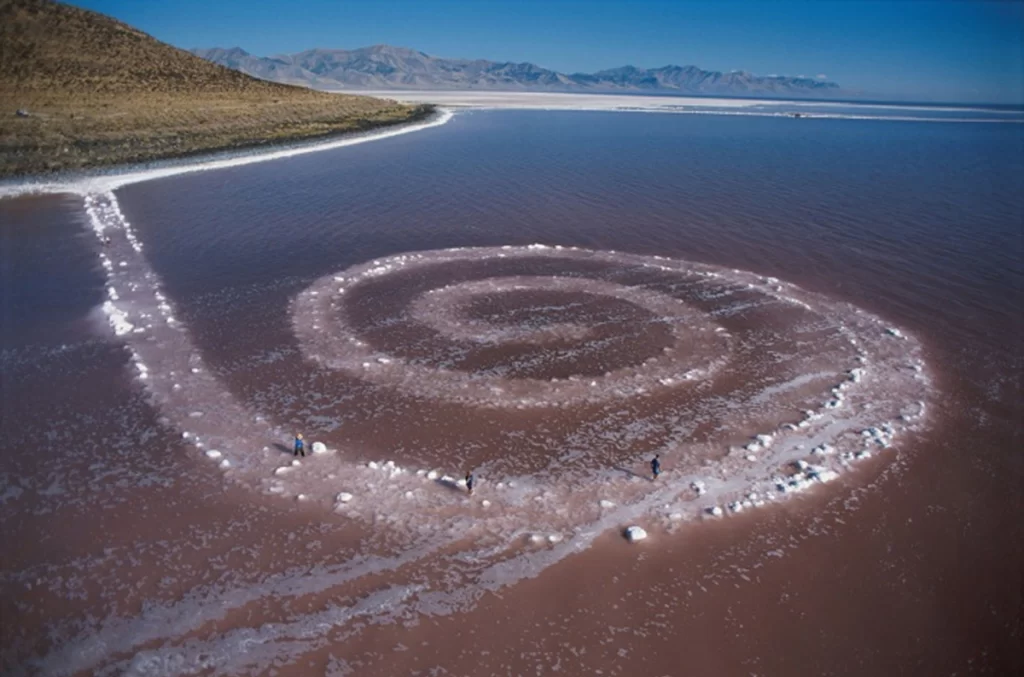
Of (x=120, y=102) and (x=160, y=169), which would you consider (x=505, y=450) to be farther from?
(x=120, y=102)

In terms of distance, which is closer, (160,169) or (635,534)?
(635,534)

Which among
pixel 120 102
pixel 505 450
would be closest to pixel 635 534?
pixel 505 450

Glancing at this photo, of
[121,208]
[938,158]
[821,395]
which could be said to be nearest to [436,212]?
[121,208]

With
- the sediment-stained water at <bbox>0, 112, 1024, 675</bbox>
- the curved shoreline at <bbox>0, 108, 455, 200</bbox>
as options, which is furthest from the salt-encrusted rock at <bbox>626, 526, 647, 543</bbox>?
the curved shoreline at <bbox>0, 108, 455, 200</bbox>

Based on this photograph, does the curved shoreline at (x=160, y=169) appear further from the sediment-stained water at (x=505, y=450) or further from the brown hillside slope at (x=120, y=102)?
the sediment-stained water at (x=505, y=450)

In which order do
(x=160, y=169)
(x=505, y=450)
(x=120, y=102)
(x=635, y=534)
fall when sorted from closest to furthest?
(x=635, y=534) < (x=505, y=450) < (x=160, y=169) < (x=120, y=102)

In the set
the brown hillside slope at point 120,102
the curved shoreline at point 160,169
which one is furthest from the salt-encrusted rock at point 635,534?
the brown hillside slope at point 120,102
